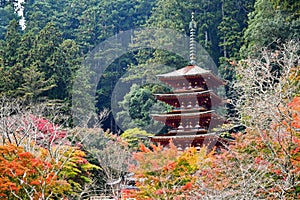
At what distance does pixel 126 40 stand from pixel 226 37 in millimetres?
8500

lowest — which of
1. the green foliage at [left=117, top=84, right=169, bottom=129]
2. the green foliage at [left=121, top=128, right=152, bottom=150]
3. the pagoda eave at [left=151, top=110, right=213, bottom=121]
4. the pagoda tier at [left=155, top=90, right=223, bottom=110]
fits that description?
the green foliage at [left=121, top=128, right=152, bottom=150]

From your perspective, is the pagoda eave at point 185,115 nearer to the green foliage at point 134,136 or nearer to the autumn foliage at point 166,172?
the autumn foliage at point 166,172

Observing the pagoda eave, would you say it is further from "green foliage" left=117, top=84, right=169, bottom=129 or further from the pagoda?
"green foliage" left=117, top=84, right=169, bottom=129

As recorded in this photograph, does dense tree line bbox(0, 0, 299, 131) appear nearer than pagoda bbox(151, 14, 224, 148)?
No

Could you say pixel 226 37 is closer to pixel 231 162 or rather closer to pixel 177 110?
pixel 177 110

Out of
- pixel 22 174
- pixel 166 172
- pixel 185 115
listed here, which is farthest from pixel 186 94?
pixel 22 174

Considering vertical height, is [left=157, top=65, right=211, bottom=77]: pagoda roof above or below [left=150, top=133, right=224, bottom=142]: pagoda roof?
above

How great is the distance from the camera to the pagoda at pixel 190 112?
52.8 ft

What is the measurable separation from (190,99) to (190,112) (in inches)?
20.6

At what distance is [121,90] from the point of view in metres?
30.7

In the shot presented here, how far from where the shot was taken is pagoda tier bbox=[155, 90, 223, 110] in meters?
16.5

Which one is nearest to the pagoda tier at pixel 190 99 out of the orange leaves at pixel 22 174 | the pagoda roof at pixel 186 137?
the pagoda roof at pixel 186 137

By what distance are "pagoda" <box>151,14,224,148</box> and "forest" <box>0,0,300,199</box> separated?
695 millimetres

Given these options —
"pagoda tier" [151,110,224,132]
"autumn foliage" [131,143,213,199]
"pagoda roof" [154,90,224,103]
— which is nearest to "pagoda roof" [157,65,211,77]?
"pagoda roof" [154,90,224,103]
